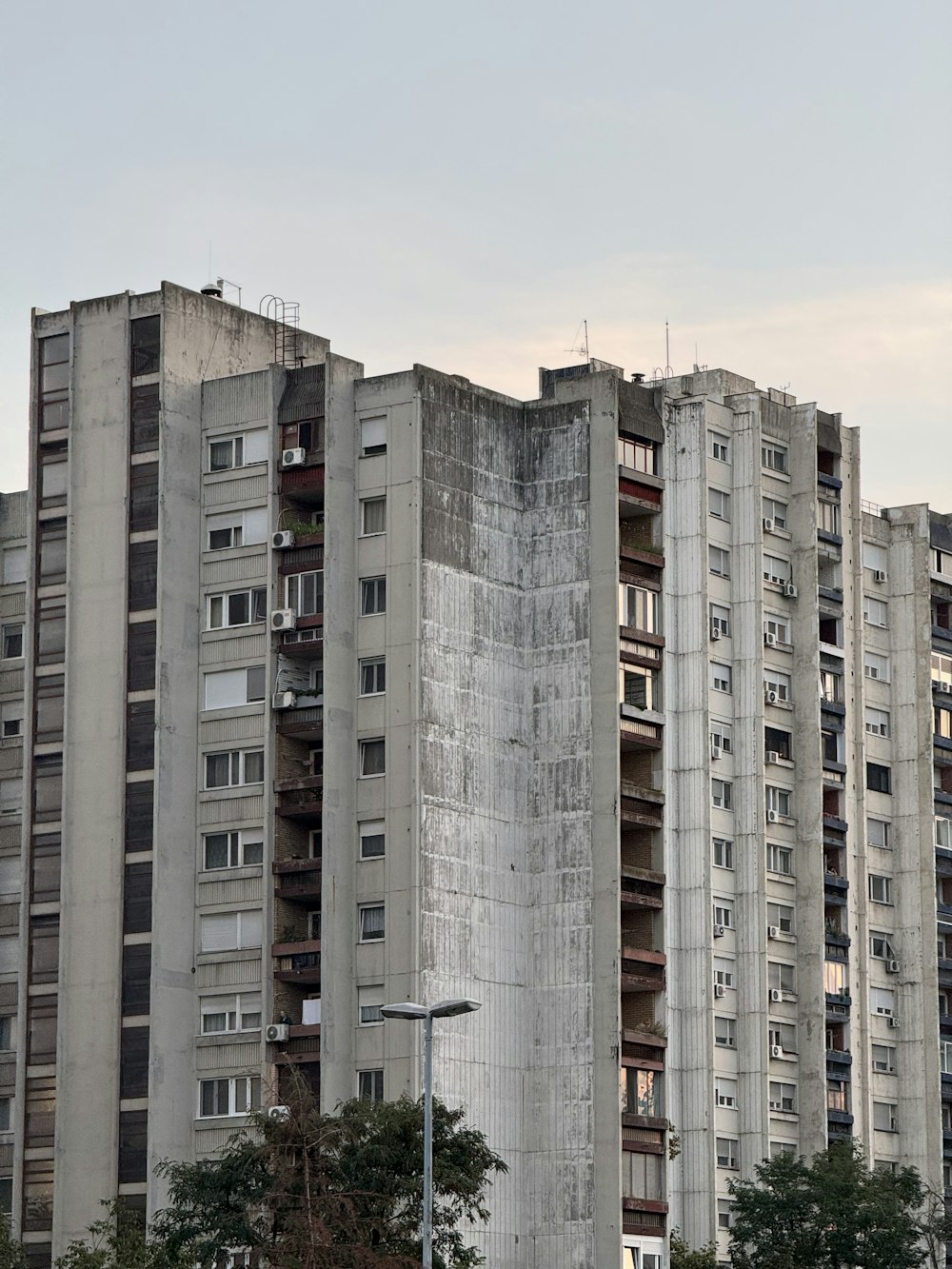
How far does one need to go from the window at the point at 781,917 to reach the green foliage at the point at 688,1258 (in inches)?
564

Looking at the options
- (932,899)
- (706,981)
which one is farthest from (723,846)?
(932,899)

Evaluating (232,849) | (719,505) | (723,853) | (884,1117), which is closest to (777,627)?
(719,505)

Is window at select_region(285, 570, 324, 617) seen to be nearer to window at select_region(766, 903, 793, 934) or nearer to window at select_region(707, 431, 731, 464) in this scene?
window at select_region(707, 431, 731, 464)

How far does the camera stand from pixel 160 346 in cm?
10631

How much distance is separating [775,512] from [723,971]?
62.4 ft

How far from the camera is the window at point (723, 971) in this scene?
112 meters

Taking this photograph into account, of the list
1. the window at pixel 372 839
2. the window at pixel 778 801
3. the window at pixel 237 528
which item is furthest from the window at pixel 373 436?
the window at pixel 778 801

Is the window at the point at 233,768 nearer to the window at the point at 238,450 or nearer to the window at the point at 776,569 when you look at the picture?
the window at the point at 238,450

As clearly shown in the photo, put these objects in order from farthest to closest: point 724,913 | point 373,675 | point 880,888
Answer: point 880,888
point 724,913
point 373,675

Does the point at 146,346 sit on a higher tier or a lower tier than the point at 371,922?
higher

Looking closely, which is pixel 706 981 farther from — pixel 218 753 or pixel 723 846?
pixel 218 753

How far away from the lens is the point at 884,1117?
120 m

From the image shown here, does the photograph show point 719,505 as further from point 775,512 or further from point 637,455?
point 637,455

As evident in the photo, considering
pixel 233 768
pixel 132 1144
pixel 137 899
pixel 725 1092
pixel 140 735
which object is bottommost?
pixel 132 1144
